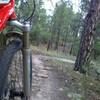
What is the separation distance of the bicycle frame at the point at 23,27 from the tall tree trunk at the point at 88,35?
5615 millimetres

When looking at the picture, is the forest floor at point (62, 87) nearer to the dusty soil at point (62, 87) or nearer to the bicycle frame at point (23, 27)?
the dusty soil at point (62, 87)

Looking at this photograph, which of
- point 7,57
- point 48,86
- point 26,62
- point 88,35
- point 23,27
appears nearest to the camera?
point 7,57

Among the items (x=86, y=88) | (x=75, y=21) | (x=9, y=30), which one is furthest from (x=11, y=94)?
(x=75, y=21)

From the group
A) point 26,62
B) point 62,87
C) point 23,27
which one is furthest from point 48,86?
point 23,27

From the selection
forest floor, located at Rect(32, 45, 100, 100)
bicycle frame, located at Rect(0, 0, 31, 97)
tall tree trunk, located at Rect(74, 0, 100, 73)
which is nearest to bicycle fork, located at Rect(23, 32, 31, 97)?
bicycle frame, located at Rect(0, 0, 31, 97)

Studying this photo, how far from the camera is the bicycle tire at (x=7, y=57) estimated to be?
8.06 feet

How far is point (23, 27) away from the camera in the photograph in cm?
264

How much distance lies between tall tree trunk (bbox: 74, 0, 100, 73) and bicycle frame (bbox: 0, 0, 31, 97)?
5.61 metres

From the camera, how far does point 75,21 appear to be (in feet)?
160

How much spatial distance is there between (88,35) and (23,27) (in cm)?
591

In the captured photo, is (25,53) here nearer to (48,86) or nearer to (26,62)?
(26,62)

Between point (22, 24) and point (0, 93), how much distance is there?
2.04 feet

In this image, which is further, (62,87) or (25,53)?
(62,87)

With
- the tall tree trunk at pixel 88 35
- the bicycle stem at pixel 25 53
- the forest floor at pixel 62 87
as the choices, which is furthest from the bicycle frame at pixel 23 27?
the tall tree trunk at pixel 88 35
